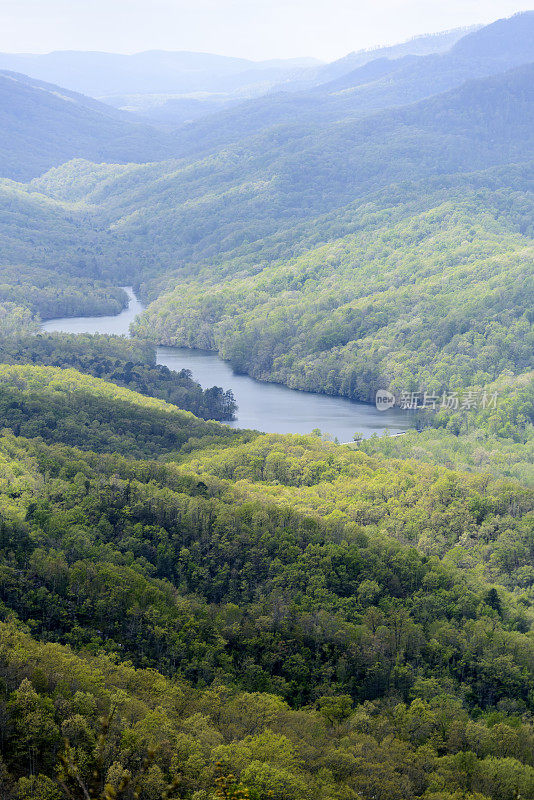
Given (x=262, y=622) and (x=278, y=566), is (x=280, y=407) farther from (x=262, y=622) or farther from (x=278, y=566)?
(x=262, y=622)

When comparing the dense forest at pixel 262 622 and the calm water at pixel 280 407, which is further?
the calm water at pixel 280 407

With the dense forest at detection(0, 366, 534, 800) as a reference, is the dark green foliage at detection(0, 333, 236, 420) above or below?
above

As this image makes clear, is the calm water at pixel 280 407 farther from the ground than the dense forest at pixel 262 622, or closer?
Result: farther from the ground

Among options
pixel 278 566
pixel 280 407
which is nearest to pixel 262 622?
pixel 278 566

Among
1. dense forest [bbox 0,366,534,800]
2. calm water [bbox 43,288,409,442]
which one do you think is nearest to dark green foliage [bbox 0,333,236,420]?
calm water [bbox 43,288,409,442]

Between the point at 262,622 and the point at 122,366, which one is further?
the point at 122,366

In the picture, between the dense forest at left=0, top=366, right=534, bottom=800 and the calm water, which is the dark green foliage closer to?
the calm water

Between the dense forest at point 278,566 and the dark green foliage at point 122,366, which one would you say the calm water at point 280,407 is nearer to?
the dense forest at point 278,566

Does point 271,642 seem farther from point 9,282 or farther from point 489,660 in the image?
point 9,282

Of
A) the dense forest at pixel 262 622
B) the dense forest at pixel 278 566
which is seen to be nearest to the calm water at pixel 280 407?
the dense forest at pixel 278 566
